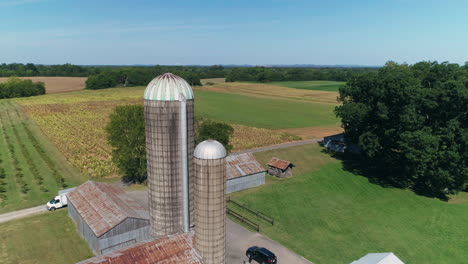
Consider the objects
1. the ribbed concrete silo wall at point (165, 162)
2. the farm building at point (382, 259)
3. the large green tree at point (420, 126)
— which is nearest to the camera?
the ribbed concrete silo wall at point (165, 162)

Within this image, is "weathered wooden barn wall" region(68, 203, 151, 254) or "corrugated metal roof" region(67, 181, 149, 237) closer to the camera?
"weathered wooden barn wall" region(68, 203, 151, 254)

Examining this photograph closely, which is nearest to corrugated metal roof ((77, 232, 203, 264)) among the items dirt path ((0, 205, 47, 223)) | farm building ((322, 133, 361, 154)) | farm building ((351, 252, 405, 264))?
farm building ((351, 252, 405, 264))

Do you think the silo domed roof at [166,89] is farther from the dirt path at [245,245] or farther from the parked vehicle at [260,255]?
the dirt path at [245,245]

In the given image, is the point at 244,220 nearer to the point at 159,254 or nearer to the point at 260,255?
the point at 260,255

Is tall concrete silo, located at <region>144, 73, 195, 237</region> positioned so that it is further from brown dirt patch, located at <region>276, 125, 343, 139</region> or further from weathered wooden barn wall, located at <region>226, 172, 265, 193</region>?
brown dirt patch, located at <region>276, 125, 343, 139</region>

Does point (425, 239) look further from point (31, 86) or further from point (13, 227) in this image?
point (31, 86)

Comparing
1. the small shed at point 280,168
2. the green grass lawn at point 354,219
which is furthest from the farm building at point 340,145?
the small shed at point 280,168
